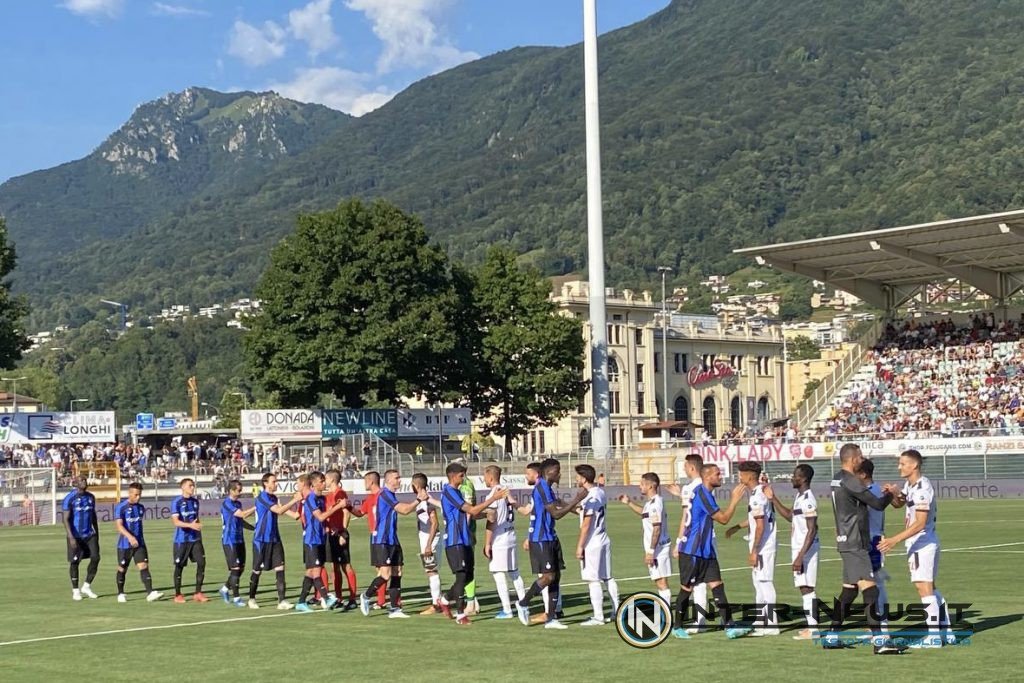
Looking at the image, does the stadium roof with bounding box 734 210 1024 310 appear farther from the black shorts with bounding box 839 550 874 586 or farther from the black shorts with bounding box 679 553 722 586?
the black shorts with bounding box 839 550 874 586

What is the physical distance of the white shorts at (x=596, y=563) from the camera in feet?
59.3

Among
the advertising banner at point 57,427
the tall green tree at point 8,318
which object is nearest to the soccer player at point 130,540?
the advertising banner at point 57,427

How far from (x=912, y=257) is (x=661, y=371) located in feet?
227

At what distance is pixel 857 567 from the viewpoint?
50.9ft

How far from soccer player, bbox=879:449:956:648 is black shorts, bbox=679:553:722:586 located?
92.2 inches

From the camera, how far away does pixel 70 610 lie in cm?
2270

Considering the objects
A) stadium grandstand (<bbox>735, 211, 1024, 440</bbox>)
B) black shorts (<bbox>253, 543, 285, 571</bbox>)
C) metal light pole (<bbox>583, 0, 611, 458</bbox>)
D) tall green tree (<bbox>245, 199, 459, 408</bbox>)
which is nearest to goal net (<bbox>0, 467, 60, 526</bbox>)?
metal light pole (<bbox>583, 0, 611, 458</bbox>)

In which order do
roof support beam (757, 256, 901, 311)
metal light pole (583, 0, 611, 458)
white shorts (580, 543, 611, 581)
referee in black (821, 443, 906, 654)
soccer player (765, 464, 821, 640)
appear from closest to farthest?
referee in black (821, 443, 906, 654)
soccer player (765, 464, 821, 640)
white shorts (580, 543, 611, 581)
metal light pole (583, 0, 611, 458)
roof support beam (757, 256, 901, 311)

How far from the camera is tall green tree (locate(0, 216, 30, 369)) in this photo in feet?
252

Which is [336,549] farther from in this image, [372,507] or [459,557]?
[459,557]

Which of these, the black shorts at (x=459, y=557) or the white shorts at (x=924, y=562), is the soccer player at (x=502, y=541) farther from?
the white shorts at (x=924, y=562)

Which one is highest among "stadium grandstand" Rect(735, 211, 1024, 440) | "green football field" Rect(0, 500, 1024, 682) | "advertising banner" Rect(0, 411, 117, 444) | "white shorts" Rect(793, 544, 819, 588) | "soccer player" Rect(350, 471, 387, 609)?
"stadium grandstand" Rect(735, 211, 1024, 440)

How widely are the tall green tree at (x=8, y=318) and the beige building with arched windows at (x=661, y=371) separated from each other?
50.2 m

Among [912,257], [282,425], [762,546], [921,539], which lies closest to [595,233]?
[912,257]
